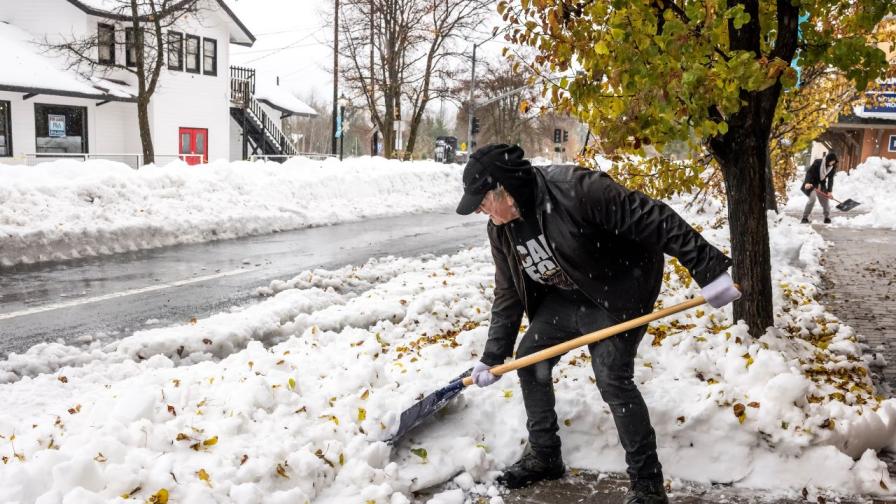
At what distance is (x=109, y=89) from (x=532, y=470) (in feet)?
86.5

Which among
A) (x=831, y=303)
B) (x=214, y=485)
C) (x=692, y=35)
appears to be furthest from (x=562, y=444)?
(x=831, y=303)

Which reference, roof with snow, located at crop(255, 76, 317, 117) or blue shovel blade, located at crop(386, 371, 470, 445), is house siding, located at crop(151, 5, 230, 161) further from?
blue shovel blade, located at crop(386, 371, 470, 445)

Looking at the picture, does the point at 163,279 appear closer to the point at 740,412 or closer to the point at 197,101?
the point at 740,412

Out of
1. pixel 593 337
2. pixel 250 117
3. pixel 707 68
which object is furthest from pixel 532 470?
pixel 250 117

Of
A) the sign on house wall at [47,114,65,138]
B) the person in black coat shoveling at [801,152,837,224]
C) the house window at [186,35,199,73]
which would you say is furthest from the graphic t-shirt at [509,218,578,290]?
the house window at [186,35,199,73]

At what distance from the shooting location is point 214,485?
10.8 feet

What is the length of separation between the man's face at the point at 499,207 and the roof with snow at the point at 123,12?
23.0 metres

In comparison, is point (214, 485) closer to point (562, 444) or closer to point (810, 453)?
point (562, 444)

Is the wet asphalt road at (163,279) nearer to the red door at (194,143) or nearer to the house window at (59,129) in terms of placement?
the house window at (59,129)

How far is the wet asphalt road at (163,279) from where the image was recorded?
21.1 feet

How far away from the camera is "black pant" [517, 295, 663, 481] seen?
3369mm

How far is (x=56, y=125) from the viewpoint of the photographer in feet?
85.7

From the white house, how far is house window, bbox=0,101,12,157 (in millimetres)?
32

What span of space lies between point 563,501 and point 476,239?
963 cm
